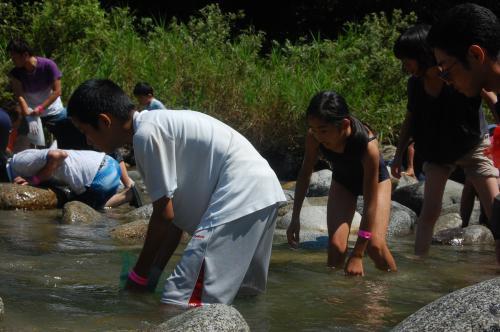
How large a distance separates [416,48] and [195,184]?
178cm

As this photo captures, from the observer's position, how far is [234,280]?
15.6 feet

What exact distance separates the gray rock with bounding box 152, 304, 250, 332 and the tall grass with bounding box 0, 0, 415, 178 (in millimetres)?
8459

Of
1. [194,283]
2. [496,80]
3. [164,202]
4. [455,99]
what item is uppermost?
[496,80]

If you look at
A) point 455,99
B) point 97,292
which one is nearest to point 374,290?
point 455,99

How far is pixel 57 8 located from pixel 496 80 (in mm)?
10708

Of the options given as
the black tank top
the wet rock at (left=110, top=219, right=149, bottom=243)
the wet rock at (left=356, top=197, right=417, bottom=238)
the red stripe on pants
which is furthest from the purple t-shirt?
the red stripe on pants

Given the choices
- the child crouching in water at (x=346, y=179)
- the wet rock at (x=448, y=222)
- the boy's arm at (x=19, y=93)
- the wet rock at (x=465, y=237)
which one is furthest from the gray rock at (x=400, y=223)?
the boy's arm at (x=19, y=93)

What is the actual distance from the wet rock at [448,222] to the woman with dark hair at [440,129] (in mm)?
2864

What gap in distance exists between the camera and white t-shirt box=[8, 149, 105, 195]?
966 centimetres

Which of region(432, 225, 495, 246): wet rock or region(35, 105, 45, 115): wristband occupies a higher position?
region(35, 105, 45, 115): wristband

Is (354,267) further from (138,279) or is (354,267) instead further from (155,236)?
(155,236)

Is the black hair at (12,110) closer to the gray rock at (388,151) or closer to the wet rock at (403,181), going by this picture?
the wet rock at (403,181)

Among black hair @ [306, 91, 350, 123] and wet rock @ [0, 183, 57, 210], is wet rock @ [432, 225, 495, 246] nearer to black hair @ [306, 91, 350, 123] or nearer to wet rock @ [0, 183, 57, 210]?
black hair @ [306, 91, 350, 123]

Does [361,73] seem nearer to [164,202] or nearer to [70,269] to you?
[70,269]
